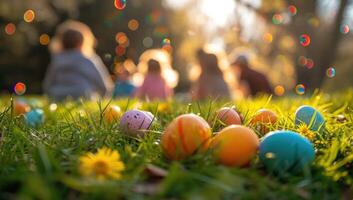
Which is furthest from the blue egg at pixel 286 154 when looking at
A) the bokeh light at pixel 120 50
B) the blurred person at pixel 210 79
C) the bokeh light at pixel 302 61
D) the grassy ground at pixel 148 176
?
the bokeh light at pixel 120 50

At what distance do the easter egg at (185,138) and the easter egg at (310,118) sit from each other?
53 centimetres

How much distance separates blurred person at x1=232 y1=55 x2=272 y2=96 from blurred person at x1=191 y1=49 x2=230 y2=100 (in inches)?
49.5

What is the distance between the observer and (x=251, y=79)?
339 inches

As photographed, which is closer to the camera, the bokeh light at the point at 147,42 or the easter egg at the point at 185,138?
the easter egg at the point at 185,138

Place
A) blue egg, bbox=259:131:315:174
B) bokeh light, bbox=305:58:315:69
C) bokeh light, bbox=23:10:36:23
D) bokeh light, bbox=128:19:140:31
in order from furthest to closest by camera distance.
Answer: bokeh light, bbox=128:19:140:31 < bokeh light, bbox=305:58:315:69 < bokeh light, bbox=23:10:36:23 < blue egg, bbox=259:131:315:174

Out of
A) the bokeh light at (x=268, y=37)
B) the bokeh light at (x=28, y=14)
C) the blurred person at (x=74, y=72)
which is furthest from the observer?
the bokeh light at (x=268, y=37)

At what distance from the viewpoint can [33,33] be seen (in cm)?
1428

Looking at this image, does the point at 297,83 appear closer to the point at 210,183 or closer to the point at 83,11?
the point at 83,11

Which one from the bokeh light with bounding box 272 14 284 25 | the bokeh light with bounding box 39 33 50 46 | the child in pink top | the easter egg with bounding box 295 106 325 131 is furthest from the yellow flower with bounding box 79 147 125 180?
the bokeh light with bounding box 39 33 50 46

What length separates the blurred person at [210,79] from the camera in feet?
23.9

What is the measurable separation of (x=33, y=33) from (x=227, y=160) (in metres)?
13.9

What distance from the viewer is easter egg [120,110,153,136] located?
1755mm

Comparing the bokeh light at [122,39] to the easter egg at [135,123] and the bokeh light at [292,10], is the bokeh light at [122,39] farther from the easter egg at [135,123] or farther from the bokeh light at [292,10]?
the easter egg at [135,123]

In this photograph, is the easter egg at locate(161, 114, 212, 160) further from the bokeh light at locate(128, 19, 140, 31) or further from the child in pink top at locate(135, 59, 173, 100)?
the bokeh light at locate(128, 19, 140, 31)
